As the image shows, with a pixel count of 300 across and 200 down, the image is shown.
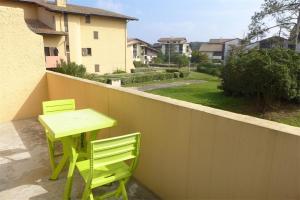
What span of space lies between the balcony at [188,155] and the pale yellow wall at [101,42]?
23.6 meters

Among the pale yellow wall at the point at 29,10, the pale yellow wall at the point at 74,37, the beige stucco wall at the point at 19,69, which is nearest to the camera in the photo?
the beige stucco wall at the point at 19,69

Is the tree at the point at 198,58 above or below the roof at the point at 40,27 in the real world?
below

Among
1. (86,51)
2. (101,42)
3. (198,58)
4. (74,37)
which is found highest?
(74,37)

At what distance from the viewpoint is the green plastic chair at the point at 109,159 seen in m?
2.26

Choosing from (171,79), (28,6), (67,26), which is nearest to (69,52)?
(67,26)

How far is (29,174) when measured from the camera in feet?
11.6

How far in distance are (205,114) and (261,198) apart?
85cm

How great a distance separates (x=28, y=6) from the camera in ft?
80.6

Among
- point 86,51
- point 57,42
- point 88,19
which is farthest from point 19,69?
point 88,19

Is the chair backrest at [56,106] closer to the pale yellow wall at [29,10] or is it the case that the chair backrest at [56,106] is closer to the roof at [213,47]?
the pale yellow wall at [29,10]

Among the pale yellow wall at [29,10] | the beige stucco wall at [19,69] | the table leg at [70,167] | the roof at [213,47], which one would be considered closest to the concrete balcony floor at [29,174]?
the table leg at [70,167]

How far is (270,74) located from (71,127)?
9.07 metres

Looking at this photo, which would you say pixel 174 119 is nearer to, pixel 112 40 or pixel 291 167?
pixel 291 167

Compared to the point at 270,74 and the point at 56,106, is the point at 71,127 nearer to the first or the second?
the point at 56,106
